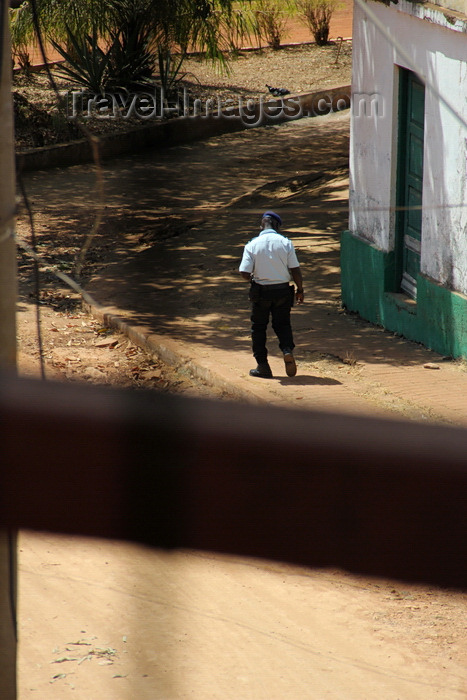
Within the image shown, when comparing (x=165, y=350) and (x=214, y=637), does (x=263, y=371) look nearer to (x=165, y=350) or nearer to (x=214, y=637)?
(x=165, y=350)

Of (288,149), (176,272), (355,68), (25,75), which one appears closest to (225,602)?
(355,68)

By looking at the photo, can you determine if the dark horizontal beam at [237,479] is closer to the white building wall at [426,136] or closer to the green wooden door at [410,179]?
the white building wall at [426,136]

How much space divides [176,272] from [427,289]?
12.2ft

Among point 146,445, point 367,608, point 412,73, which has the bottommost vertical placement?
point 367,608

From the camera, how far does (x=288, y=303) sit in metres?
6.91

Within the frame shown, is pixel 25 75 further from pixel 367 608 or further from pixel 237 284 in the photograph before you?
pixel 367 608

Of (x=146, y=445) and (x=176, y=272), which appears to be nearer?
(x=146, y=445)

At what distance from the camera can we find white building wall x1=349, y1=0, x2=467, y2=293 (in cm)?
668

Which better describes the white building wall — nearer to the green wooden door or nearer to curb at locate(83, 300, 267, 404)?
the green wooden door

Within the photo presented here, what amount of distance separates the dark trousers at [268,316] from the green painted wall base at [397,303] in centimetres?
131

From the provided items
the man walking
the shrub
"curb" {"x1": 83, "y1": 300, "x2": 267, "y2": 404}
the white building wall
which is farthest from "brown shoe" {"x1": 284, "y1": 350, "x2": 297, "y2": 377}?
the shrub

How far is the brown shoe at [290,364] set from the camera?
6832 millimetres

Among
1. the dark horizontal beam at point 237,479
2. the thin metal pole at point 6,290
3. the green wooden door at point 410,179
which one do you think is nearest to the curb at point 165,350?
the green wooden door at point 410,179

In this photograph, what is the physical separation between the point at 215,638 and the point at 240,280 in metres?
6.58
